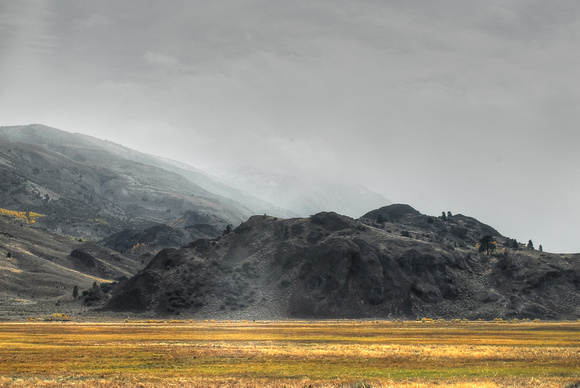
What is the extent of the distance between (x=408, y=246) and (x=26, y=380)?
136942 mm

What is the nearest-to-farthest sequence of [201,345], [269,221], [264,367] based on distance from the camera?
[264,367], [201,345], [269,221]

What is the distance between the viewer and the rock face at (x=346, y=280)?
136375 mm

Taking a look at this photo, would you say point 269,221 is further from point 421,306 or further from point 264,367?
point 264,367

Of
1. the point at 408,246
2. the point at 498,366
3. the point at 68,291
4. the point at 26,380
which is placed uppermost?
the point at 408,246

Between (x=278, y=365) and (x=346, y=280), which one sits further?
(x=346, y=280)

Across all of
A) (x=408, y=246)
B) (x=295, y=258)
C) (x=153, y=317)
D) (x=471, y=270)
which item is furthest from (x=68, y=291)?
(x=471, y=270)

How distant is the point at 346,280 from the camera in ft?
473

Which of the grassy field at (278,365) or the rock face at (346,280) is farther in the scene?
the rock face at (346,280)

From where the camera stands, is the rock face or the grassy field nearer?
the grassy field

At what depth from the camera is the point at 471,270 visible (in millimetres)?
159875

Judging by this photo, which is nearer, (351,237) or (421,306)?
(421,306)

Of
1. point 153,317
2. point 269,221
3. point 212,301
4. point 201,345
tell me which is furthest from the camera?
point 269,221

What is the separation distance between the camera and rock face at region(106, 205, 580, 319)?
136 metres

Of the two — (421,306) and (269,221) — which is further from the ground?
(269,221)
